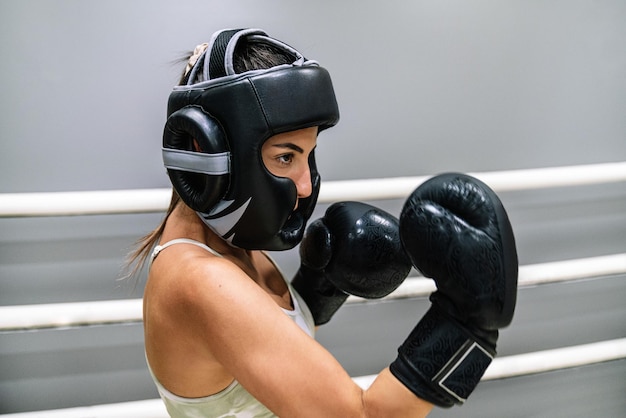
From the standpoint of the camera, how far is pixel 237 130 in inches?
32.0

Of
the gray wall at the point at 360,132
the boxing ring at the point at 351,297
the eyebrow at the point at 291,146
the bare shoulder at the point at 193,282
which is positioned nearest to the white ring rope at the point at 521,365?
the boxing ring at the point at 351,297

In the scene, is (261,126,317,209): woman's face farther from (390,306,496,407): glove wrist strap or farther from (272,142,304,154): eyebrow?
(390,306,496,407): glove wrist strap

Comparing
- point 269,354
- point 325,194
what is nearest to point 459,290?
point 269,354

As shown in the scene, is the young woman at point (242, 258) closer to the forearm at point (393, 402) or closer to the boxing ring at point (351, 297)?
the forearm at point (393, 402)

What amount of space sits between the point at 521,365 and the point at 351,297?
23.3 inches

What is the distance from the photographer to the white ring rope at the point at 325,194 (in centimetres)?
121

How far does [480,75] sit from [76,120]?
1.22 meters

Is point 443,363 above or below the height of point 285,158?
below

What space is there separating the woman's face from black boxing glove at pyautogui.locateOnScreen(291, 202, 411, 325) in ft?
0.57

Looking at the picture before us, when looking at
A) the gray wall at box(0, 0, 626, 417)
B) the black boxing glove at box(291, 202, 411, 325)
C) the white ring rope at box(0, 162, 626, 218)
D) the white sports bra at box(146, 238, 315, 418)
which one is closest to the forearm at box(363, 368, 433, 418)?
the white sports bra at box(146, 238, 315, 418)

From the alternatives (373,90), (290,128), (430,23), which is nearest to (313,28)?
(373,90)

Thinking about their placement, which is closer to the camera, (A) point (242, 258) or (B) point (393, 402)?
(B) point (393, 402)

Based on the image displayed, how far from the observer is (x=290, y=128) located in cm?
82

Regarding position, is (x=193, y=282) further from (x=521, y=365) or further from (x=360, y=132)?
(x=521, y=365)
